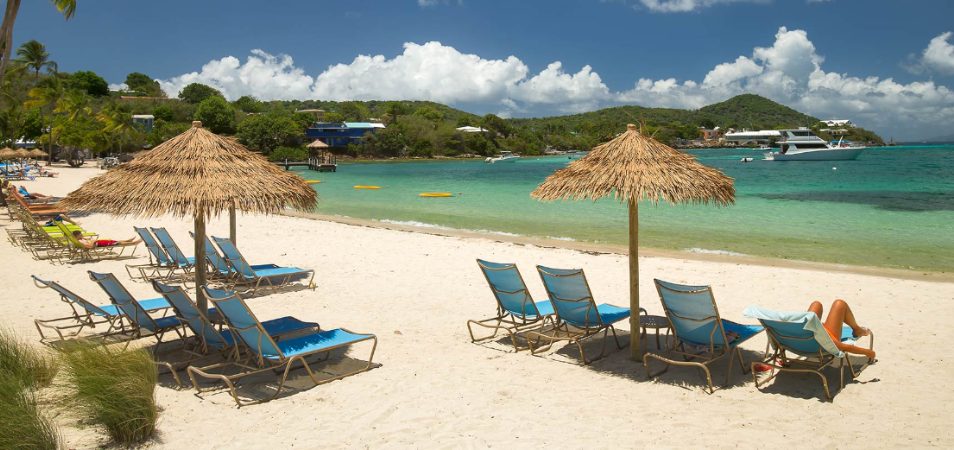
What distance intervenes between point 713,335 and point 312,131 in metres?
92.2

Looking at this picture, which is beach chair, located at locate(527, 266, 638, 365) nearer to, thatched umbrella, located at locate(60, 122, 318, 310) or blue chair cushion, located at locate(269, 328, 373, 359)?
blue chair cushion, located at locate(269, 328, 373, 359)

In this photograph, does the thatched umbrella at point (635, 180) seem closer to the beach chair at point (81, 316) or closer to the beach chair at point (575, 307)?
the beach chair at point (575, 307)

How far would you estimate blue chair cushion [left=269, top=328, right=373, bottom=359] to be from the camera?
508 centimetres

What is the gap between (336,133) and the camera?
312ft

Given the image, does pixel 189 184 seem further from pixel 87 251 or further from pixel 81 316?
pixel 87 251

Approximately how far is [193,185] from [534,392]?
3638 mm

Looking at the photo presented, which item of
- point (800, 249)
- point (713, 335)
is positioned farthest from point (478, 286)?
point (800, 249)

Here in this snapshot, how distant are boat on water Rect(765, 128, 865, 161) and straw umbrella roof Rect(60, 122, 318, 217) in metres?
73.7

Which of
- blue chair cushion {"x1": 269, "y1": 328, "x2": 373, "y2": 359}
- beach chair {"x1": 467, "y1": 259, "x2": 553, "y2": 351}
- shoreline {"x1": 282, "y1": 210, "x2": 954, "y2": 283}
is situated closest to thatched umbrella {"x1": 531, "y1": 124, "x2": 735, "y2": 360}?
beach chair {"x1": 467, "y1": 259, "x2": 553, "y2": 351}

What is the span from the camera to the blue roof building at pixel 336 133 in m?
93.2

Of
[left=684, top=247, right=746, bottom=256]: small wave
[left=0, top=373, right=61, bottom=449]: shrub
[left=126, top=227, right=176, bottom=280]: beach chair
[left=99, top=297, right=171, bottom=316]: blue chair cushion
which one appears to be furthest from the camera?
[left=684, top=247, right=746, bottom=256]: small wave

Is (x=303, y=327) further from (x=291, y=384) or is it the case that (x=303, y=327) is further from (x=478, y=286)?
(x=478, y=286)

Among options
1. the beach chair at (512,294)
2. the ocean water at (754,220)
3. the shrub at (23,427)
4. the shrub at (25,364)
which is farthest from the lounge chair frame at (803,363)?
the ocean water at (754,220)

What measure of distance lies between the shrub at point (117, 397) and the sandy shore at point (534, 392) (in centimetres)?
16
